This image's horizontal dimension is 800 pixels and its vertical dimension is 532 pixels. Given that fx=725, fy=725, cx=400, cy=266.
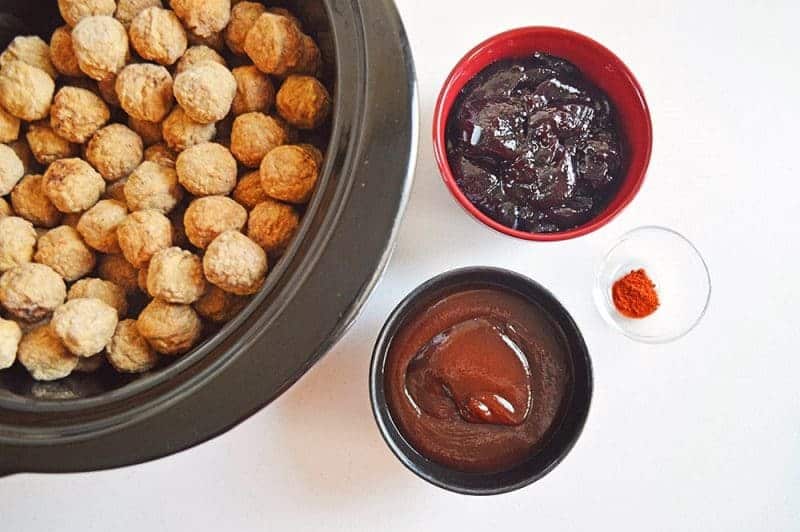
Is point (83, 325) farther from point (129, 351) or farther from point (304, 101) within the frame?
point (304, 101)

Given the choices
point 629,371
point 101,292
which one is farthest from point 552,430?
point 101,292

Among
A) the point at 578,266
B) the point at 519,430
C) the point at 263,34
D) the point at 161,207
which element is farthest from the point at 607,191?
the point at 161,207

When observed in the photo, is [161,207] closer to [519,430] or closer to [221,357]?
[221,357]

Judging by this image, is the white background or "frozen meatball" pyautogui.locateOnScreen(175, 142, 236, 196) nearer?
"frozen meatball" pyautogui.locateOnScreen(175, 142, 236, 196)

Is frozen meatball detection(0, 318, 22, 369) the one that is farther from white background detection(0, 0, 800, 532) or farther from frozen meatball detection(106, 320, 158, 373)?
white background detection(0, 0, 800, 532)

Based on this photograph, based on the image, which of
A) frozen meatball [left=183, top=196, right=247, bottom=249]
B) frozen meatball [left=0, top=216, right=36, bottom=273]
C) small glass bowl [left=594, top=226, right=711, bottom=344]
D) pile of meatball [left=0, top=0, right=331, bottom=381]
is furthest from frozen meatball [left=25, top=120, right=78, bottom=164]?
small glass bowl [left=594, top=226, right=711, bottom=344]

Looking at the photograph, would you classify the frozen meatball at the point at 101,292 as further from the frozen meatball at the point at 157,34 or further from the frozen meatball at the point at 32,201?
the frozen meatball at the point at 157,34
